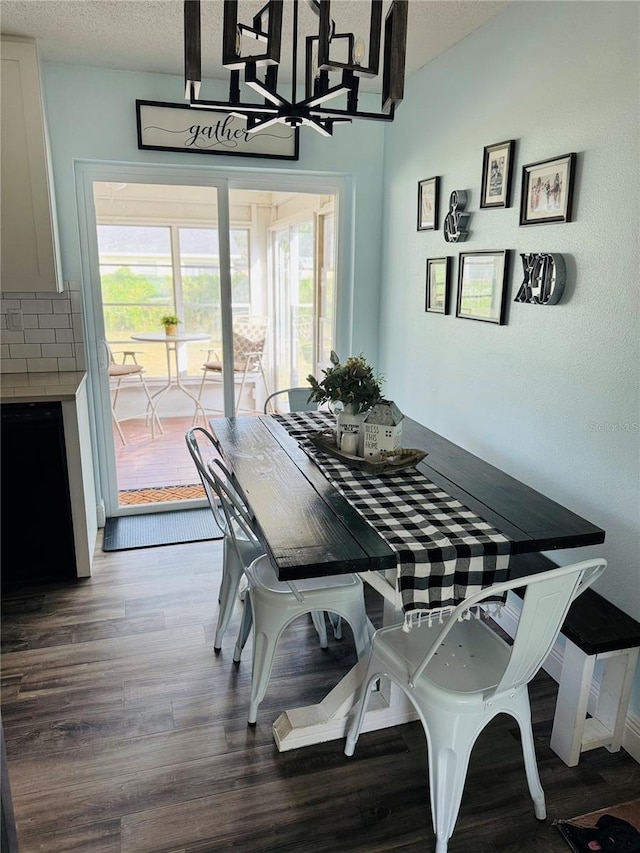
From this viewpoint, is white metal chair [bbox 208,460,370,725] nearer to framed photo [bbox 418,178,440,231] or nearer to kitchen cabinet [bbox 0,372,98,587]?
kitchen cabinet [bbox 0,372,98,587]

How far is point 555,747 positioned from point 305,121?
2.19 metres

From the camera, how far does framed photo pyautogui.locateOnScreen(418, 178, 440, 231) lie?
10.4 feet

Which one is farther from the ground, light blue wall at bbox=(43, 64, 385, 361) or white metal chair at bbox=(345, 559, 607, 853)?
light blue wall at bbox=(43, 64, 385, 361)

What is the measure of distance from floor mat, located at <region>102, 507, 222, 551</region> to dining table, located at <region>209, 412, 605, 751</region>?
1183mm

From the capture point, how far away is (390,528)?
1.81 meters

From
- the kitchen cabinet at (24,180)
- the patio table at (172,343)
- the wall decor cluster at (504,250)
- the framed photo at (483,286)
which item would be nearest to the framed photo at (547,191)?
the wall decor cluster at (504,250)

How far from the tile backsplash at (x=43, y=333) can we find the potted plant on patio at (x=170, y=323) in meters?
0.51

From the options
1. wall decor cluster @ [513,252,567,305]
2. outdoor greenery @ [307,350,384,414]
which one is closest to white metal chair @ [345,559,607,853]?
outdoor greenery @ [307,350,384,414]

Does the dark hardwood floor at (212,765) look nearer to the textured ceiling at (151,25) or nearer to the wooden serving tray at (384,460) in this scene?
the wooden serving tray at (384,460)

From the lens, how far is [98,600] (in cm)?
293

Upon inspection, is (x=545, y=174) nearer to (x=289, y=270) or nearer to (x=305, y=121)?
(x=305, y=121)

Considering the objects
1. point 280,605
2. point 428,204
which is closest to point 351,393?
point 280,605

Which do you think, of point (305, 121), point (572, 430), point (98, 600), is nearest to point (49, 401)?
point (98, 600)

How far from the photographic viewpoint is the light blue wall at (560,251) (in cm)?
201
